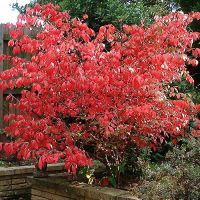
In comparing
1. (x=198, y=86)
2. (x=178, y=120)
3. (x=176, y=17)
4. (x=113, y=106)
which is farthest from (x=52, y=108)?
(x=198, y=86)

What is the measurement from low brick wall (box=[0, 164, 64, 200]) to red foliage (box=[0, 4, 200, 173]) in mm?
970

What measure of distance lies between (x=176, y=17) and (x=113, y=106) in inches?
67.7

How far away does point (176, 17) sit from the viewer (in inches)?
242

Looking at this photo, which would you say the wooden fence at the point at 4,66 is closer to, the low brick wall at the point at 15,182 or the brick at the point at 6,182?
the low brick wall at the point at 15,182

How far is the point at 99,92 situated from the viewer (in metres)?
5.48

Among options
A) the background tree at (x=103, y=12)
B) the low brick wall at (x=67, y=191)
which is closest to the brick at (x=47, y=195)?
the low brick wall at (x=67, y=191)

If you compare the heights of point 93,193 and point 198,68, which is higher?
point 198,68

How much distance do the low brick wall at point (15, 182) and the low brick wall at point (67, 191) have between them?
356mm

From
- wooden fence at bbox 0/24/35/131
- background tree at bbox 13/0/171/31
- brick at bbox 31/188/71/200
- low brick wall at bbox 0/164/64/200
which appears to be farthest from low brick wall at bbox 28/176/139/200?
background tree at bbox 13/0/171/31

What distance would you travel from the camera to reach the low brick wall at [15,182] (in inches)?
260

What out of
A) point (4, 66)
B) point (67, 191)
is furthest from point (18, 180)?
point (4, 66)

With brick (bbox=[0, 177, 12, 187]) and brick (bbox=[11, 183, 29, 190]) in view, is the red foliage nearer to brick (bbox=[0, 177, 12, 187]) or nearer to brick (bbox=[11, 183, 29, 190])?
brick (bbox=[0, 177, 12, 187])

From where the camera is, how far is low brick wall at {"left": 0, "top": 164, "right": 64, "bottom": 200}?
6605 mm

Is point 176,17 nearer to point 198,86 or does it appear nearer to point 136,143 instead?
point 136,143
